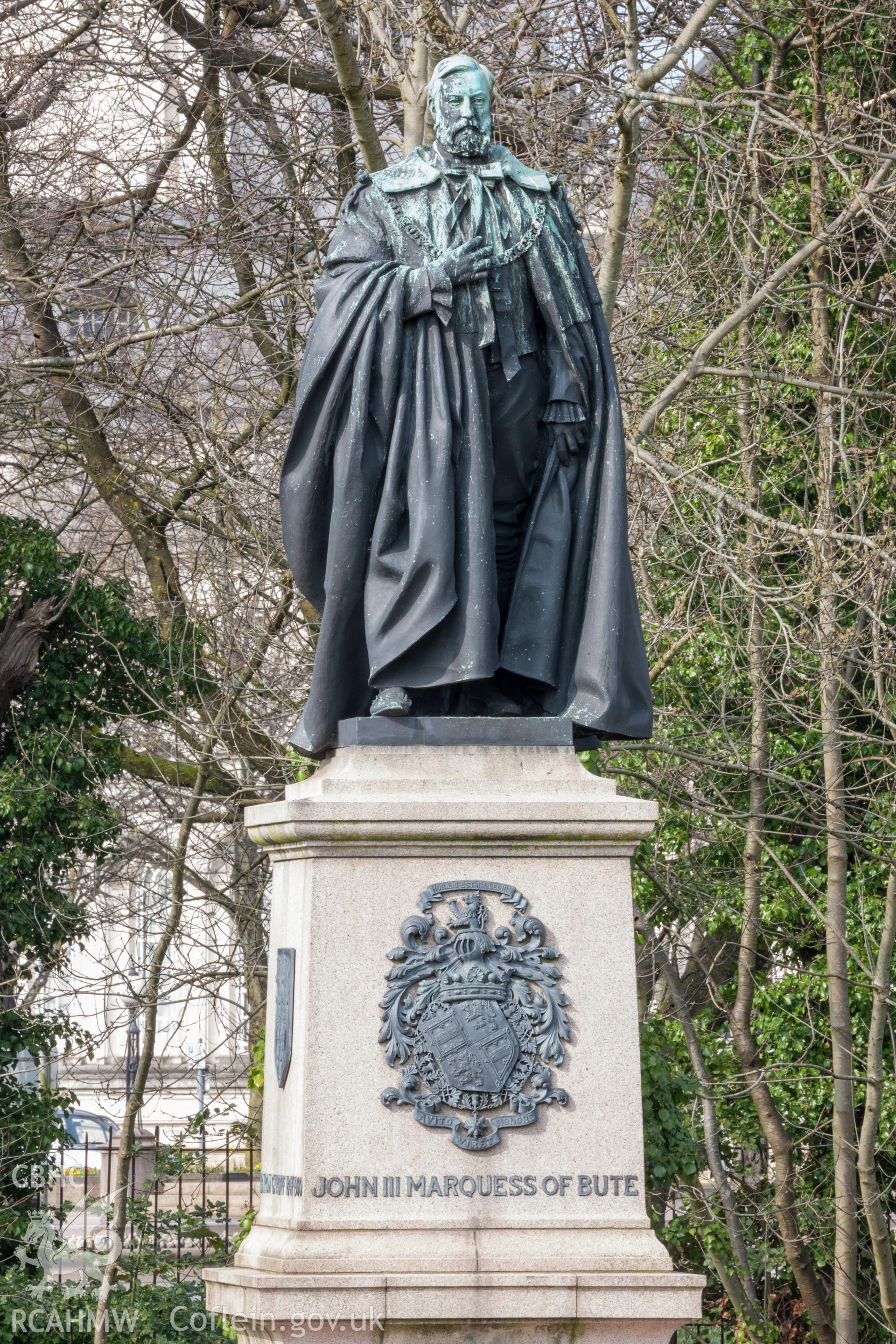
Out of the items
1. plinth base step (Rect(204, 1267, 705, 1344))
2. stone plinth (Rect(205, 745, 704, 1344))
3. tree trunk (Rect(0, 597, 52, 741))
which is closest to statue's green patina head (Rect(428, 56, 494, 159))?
stone plinth (Rect(205, 745, 704, 1344))

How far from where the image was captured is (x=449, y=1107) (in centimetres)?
438

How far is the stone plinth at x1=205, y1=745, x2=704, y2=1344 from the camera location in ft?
13.6

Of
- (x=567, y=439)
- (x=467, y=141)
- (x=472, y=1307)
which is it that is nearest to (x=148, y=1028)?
(x=567, y=439)

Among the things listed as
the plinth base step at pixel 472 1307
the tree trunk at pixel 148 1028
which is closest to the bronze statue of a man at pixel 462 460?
the plinth base step at pixel 472 1307

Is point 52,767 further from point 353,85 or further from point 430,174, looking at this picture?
point 430,174

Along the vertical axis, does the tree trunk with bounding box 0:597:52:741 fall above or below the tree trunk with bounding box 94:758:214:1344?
above

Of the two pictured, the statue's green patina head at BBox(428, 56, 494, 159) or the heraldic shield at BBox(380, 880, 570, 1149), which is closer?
the heraldic shield at BBox(380, 880, 570, 1149)

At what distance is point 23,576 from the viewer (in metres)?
12.0

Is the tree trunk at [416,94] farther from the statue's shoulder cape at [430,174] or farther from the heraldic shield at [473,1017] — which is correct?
the heraldic shield at [473,1017]

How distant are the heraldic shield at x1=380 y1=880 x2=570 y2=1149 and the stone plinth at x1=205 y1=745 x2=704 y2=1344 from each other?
14 mm

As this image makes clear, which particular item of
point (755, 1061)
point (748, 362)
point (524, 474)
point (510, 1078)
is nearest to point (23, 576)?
point (748, 362)
